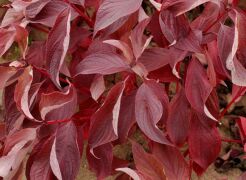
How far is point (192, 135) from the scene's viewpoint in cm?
111

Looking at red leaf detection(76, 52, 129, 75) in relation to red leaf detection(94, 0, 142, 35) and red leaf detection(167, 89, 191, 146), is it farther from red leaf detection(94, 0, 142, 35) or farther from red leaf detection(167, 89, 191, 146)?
red leaf detection(167, 89, 191, 146)

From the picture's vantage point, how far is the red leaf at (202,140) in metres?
1.10

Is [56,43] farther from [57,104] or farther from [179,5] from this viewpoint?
[179,5]

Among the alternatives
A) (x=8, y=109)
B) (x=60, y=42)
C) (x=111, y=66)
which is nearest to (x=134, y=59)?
(x=111, y=66)

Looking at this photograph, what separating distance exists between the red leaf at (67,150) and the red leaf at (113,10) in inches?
8.3

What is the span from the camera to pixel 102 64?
3.36 feet

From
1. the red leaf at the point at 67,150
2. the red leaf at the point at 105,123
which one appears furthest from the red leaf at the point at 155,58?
the red leaf at the point at 67,150

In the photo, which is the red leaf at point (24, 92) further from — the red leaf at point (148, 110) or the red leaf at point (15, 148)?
the red leaf at point (148, 110)

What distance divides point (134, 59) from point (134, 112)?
0.11 m

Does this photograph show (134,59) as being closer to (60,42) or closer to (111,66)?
(111,66)

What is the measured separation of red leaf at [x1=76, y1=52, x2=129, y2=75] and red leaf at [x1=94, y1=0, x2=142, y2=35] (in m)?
0.06

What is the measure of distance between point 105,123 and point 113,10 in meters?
0.23

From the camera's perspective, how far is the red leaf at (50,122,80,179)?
1.03 metres

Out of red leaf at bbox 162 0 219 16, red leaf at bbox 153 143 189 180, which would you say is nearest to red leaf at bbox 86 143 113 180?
red leaf at bbox 153 143 189 180
